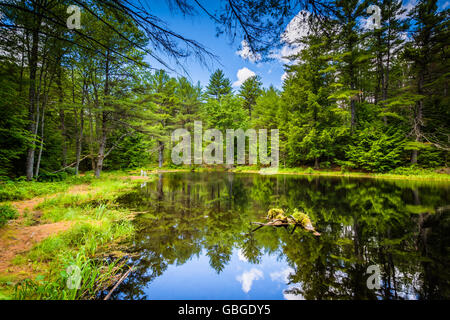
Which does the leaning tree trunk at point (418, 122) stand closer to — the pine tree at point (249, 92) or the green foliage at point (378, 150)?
the green foliage at point (378, 150)

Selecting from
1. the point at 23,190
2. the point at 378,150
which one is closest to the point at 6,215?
the point at 23,190

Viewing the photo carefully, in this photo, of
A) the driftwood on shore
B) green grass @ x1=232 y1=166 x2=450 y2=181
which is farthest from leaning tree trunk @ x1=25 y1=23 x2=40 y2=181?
green grass @ x1=232 y1=166 x2=450 y2=181

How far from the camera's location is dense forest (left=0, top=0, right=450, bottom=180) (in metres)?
5.70

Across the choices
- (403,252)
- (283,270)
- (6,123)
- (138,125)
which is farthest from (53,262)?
(138,125)

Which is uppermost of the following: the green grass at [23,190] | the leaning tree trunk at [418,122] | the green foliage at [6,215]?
the leaning tree trunk at [418,122]

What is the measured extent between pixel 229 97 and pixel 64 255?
84.5 feet

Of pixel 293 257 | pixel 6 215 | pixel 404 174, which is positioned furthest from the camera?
pixel 404 174

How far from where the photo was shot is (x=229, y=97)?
2555 centimetres

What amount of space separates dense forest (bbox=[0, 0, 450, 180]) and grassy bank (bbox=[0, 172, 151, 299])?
299 cm

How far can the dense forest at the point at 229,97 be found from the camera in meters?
5.70

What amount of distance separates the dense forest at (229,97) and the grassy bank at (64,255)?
2.99 metres

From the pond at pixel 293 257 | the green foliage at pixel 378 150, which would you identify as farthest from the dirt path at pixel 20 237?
the green foliage at pixel 378 150

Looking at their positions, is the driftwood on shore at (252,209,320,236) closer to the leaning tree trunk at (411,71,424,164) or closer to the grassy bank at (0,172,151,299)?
the grassy bank at (0,172,151,299)

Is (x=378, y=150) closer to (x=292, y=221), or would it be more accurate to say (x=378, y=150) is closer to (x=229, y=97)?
(x=292, y=221)
